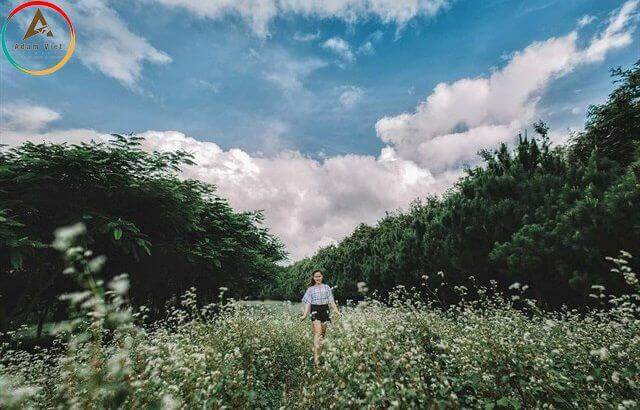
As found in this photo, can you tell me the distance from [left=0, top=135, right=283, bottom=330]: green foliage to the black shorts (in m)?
4.72

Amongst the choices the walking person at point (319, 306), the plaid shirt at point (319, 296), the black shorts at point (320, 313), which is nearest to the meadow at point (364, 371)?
the walking person at point (319, 306)

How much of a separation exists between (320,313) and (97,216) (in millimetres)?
6421

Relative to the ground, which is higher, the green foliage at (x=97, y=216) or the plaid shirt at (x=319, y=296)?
the green foliage at (x=97, y=216)

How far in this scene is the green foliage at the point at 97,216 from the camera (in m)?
8.94

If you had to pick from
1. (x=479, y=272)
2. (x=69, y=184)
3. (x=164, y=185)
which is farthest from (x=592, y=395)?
(x=69, y=184)

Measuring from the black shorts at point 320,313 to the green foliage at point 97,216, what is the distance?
4723 mm

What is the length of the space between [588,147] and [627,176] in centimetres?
1742

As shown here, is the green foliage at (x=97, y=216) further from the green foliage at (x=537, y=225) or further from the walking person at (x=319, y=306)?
the green foliage at (x=537, y=225)

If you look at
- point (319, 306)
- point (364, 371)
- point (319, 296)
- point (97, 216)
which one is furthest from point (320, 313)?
point (97, 216)

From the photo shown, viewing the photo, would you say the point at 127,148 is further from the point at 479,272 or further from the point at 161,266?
the point at 479,272

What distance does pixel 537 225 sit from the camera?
32.3 feet

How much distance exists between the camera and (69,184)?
984 cm

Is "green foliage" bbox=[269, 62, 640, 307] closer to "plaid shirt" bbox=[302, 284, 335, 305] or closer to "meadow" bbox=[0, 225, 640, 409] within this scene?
"meadow" bbox=[0, 225, 640, 409]

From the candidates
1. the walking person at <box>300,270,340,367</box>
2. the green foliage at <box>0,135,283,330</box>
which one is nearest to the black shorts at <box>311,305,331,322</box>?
the walking person at <box>300,270,340,367</box>
